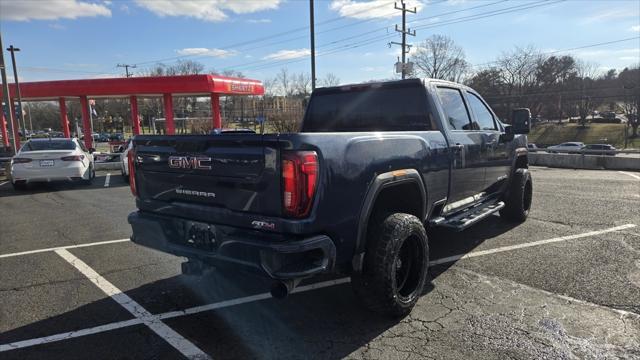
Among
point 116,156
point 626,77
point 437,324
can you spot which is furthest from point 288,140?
point 626,77

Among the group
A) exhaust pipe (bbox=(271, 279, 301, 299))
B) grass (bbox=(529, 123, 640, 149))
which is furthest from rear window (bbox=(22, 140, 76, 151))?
grass (bbox=(529, 123, 640, 149))

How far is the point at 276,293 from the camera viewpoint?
9.75ft

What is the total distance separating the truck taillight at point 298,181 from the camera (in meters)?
2.82

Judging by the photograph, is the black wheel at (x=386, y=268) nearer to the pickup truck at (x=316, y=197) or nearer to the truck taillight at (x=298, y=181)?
the pickup truck at (x=316, y=197)

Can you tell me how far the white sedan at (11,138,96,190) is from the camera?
35.6ft

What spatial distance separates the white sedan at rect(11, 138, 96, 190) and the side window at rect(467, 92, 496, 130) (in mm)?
9997

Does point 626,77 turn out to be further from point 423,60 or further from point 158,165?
point 158,165

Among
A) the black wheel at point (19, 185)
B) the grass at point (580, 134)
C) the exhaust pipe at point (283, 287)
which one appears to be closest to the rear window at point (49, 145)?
the black wheel at point (19, 185)

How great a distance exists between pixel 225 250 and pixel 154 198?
3.46ft

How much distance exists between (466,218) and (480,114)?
5.62 ft

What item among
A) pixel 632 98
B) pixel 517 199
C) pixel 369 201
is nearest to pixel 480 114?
pixel 517 199

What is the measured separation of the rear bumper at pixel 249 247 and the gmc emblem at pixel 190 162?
1.37 feet

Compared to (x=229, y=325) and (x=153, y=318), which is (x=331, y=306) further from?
(x=153, y=318)

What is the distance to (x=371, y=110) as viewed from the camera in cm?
498
